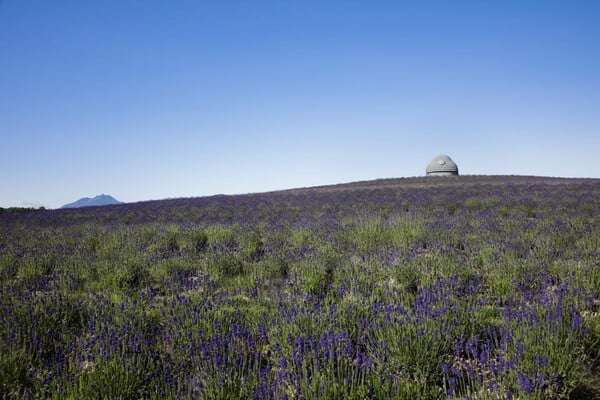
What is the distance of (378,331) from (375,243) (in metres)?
3.48

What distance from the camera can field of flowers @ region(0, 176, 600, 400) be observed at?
2057mm

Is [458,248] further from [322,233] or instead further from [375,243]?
[322,233]

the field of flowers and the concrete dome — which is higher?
the concrete dome

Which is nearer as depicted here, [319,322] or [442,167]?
[319,322]

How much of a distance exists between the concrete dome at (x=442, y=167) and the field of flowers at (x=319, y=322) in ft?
98.9

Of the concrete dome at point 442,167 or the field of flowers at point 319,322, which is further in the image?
the concrete dome at point 442,167

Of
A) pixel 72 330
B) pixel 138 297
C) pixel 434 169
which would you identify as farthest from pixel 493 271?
pixel 434 169

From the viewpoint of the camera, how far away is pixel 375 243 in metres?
5.95

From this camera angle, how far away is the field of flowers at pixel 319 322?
2057 millimetres

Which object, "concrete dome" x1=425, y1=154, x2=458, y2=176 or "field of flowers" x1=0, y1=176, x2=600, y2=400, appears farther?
"concrete dome" x1=425, y1=154, x2=458, y2=176

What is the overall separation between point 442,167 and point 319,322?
35.0m

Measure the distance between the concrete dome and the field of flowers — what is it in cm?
3013

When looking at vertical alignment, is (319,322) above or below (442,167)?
below

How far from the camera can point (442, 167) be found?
114ft
